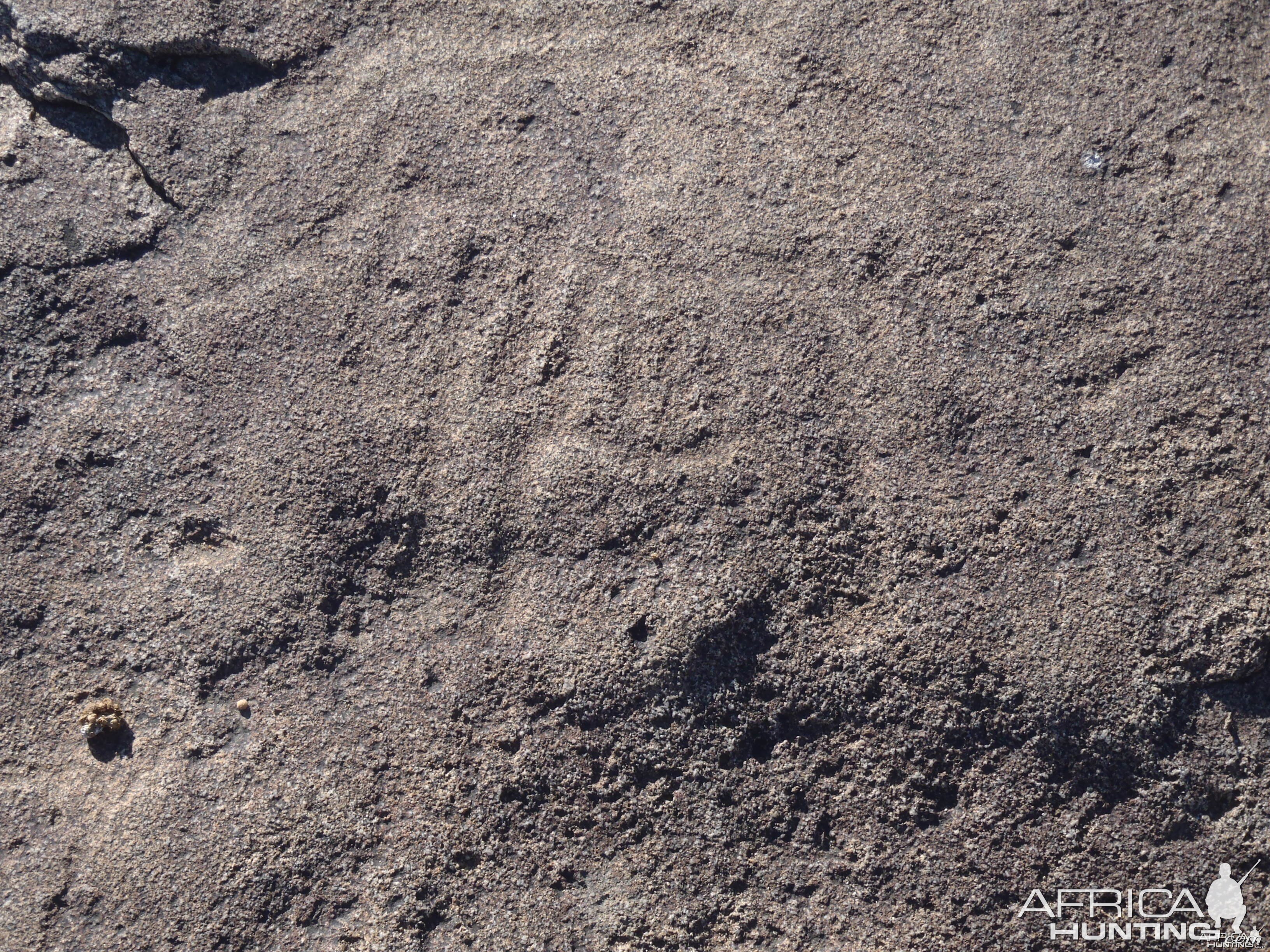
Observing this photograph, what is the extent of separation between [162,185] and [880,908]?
131 centimetres

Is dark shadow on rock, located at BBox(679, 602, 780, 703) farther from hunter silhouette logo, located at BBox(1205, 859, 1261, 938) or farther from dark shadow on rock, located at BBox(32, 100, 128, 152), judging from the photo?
dark shadow on rock, located at BBox(32, 100, 128, 152)

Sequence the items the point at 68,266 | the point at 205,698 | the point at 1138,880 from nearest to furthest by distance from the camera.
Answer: the point at 1138,880 → the point at 205,698 → the point at 68,266

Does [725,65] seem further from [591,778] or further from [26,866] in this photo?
[26,866]

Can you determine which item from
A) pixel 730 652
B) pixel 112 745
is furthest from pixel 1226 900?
pixel 112 745

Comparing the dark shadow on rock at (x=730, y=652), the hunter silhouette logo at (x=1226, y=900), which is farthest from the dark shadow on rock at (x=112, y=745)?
the hunter silhouette logo at (x=1226, y=900)

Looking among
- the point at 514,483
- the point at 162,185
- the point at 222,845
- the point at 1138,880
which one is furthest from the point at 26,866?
the point at 1138,880

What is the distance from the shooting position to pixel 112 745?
1172 millimetres

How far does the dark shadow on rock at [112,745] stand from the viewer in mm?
1168

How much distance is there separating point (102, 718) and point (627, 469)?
2.29 feet

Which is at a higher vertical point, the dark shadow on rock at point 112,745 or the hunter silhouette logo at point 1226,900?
the dark shadow on rock at point 112,745

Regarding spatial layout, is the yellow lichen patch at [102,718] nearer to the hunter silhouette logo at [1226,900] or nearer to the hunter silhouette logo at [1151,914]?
the hunter silhouette logo at [1151,914]

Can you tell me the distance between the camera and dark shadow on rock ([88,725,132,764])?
117 cm

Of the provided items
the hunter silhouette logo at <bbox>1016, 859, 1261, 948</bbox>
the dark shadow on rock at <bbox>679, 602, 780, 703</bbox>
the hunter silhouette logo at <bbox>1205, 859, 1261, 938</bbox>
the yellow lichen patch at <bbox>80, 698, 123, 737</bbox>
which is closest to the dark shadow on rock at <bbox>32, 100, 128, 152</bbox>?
the yellow lichen patch at <bbox>80, 698, 123, 737</bbox>

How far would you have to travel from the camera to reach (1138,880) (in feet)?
3.49
